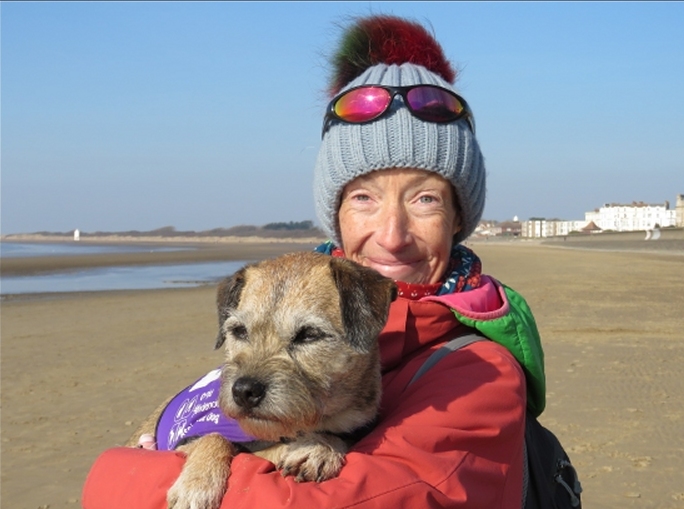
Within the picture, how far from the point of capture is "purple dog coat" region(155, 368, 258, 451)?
11.4 ft

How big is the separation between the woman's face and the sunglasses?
13.3 inches

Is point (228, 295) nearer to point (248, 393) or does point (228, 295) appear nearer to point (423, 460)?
point (248, 393)

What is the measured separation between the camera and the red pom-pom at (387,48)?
14.9 ft

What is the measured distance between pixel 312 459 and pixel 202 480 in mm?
464

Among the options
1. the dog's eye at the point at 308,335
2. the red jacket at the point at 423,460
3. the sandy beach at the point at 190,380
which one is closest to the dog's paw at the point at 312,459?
the red jacket at the point at 423,460

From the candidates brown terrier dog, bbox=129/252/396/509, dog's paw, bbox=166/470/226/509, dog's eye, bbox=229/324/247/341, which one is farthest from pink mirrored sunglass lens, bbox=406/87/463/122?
dog's paw, bbox=166/470/226/509

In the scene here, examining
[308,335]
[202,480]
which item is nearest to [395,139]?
[308,335]

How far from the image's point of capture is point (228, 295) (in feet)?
13.1

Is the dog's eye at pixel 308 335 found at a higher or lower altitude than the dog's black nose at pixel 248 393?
higher

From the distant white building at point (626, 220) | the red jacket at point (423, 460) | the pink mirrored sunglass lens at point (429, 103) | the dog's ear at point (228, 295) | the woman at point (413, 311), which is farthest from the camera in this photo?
the distant white building at point (626, 220)

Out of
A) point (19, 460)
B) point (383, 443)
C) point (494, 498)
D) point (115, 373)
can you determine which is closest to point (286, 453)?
point (383, 443)

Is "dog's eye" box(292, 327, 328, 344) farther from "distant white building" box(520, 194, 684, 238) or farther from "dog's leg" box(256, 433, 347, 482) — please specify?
"distant white building" box(520, 194, 684, 238)

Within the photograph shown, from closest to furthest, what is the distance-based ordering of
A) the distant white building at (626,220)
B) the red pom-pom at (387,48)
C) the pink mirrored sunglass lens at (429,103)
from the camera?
1. the pink mirrored sunglass lens at (429,103)
2. the red pom-pom at (387,48)
3. the distant white building at (626,220)

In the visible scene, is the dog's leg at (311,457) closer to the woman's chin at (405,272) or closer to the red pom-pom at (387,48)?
the woman's chin at (405,272)
